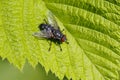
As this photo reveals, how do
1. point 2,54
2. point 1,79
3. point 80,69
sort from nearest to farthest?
point 2,54, point 80,69, point 1,79

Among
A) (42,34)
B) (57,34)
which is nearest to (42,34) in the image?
(42,34)

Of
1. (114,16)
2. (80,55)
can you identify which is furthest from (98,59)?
(114,16)

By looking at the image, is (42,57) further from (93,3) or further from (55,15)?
(93,3)

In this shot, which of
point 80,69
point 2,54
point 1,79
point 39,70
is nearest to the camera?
point 2,54

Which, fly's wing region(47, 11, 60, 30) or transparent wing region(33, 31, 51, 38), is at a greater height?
fly's wing region(47, 11, 60, 30)

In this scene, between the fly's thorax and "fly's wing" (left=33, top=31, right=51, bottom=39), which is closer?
"fly's wing" (left=33, top=31, right=51, bottom=39)
